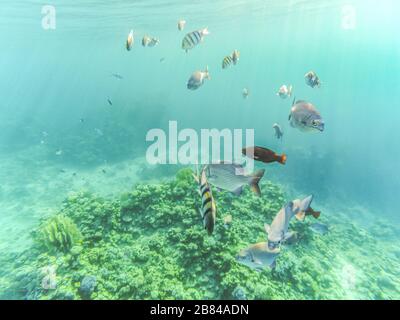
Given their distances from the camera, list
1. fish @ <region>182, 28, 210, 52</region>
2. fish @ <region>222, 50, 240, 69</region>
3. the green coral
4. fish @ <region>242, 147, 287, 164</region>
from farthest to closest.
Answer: fish @ <region>222, 50, 240, 69</region>
the green coral
fish @ <region>182, 28, 210, 52</region>
fish @ <region>242, 147, 287, 164</region>

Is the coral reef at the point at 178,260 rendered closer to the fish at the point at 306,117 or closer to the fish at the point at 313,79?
the fish at the point at 306,117

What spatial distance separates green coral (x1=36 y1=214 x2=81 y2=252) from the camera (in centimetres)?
699

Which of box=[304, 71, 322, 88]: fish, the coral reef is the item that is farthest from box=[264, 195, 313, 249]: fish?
box=[304, 71, 322, 88]: fish

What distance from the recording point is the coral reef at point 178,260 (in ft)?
19.2

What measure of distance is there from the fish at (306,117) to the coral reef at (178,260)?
388 cm

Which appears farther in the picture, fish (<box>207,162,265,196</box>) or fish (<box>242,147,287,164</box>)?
fish (<box>207,162,265,196</box>)

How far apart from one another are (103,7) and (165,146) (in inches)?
629

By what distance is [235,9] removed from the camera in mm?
29812

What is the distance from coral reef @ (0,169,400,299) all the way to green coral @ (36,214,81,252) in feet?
0.26

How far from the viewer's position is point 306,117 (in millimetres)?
3709

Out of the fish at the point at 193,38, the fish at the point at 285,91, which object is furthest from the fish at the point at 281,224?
the fish at the point at 285,91

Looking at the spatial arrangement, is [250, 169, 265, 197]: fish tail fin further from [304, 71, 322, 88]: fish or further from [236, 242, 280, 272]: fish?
[304, 71, 322, 88]: fish

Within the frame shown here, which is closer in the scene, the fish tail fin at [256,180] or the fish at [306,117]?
the fish tail fin at [256,180]
